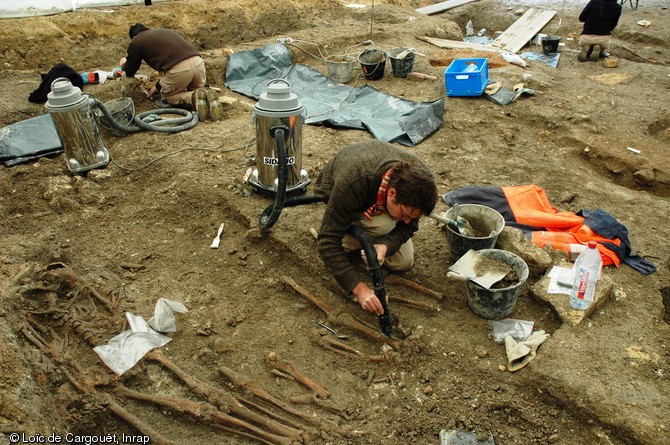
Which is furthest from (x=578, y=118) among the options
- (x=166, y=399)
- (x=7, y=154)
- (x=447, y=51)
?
(x=7, y=154)

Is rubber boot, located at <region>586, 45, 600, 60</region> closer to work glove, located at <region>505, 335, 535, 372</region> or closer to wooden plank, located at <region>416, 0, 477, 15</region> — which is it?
wooden plank, located at <region>416, 0, 477, 15</region>

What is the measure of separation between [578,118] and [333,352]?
16.5 ft

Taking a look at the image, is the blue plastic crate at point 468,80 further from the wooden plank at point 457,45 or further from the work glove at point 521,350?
the work glove at point 521,350

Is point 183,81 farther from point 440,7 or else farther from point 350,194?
point 440,7

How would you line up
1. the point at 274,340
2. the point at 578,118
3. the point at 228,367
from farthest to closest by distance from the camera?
1. the point at 578,118
2. the point at 274,340
3. the point at 228,367

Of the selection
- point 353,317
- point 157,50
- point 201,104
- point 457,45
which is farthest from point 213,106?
point 457,45

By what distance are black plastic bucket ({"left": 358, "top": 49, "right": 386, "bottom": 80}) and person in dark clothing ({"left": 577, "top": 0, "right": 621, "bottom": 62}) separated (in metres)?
4.34

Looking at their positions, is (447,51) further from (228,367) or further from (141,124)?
(228,367)

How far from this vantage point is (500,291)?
316 centimetres

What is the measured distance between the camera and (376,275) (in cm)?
299

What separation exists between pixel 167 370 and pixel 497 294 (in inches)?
91.2

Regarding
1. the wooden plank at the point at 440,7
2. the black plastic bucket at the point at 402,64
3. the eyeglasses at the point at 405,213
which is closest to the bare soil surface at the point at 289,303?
the black plastic bucket at the point at 402,64

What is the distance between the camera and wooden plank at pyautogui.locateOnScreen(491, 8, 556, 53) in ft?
33.3

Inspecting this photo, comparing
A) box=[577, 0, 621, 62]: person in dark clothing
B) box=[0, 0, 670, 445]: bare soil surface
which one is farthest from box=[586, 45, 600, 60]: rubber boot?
box=[0, 0, 670, 445]: bare soil surface
